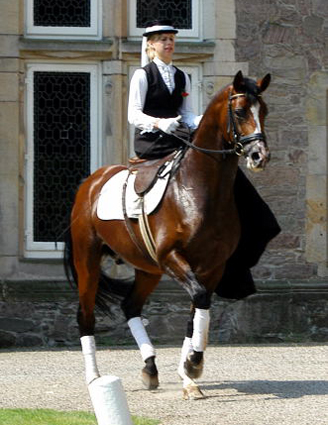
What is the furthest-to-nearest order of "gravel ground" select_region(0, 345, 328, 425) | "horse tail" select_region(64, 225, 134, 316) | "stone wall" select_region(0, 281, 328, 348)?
"stone wall" select_region(0, 281, 328, 348) < "horse tail" select_region(64, 225, 134, 316) < "gravel ground" select_region(0, 345, 328, 425)

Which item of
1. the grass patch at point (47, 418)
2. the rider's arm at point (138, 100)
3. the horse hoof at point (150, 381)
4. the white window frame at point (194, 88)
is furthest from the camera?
the white window frame at point (194, 88)

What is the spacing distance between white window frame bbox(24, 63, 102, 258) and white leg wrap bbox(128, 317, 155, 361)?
3.46m

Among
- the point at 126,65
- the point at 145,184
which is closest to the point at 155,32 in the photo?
the point at 145,184

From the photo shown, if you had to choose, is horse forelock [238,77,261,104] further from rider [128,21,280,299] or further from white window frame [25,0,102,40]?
white window frame [25,0,102,40]

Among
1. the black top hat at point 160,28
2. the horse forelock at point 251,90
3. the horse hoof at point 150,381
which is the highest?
the black top hat at point 160,28

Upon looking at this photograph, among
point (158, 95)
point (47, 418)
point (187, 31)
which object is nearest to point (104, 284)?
point (158, 95)

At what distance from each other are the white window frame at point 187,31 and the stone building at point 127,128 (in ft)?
0.05

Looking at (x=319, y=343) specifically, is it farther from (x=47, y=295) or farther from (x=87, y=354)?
(x=87, y=354)

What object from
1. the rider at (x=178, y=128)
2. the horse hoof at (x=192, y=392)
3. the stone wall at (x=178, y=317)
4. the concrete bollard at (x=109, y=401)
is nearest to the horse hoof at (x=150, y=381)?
the horse hoof at (x=192, y=392)

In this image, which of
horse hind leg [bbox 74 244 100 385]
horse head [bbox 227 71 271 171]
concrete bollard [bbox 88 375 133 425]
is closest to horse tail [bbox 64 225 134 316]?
horse hind leg [bbox 74 244 100 385]

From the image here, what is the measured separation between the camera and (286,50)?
1392 centimetres

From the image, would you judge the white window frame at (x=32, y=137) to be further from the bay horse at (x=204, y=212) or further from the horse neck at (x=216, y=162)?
the horse neck at (x=216, y=162)

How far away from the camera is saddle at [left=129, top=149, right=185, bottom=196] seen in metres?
9.84

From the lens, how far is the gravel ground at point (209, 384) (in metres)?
8.72
